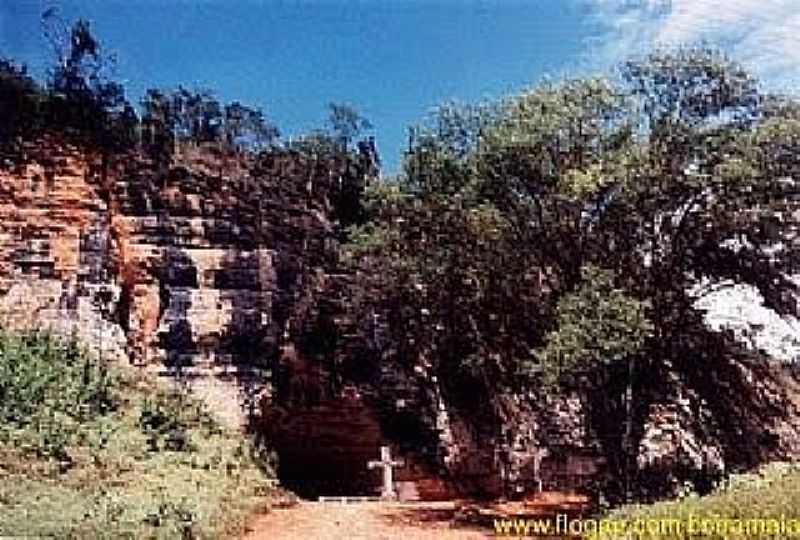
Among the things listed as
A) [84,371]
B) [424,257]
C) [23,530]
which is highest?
[424,257]

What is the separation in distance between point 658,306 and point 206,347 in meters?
4.07

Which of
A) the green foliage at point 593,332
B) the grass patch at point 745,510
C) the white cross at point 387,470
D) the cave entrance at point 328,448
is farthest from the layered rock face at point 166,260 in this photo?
the grass patch at point 745,510

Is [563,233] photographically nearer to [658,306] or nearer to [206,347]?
[658,306]

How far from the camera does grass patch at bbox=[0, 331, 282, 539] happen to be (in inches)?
234

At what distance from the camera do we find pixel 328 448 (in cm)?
1083

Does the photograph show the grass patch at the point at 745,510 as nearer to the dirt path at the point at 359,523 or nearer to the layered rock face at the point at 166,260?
the dirt path at the point at 359,523

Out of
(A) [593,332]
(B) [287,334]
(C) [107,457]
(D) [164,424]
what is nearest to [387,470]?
(B) [287,334]

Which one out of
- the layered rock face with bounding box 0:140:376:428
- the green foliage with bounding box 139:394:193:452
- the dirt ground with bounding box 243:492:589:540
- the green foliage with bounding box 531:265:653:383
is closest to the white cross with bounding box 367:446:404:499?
the dirt ground with bounding box 243:492:589:540

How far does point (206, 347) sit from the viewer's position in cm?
977

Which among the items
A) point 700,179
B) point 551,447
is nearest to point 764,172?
point 700,179

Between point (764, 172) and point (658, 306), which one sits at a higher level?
point (764, 172)

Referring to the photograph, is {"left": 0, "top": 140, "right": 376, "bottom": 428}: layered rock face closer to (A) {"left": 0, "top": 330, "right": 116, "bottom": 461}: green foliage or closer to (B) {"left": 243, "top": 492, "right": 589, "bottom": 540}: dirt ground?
(A) {"left": 0, "top": 330, "right": 116, "bottom": 461}: green foliage

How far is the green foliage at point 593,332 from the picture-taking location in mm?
7004

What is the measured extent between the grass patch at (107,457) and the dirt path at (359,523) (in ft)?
0.76
